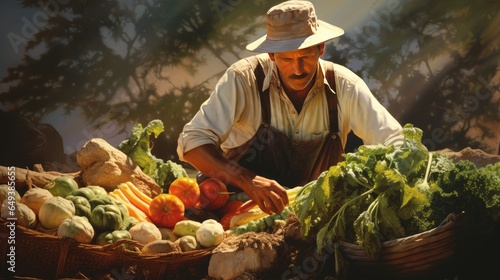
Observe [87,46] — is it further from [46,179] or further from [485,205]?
[485,205]

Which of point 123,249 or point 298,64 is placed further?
point 298,64

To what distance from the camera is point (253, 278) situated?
636cm

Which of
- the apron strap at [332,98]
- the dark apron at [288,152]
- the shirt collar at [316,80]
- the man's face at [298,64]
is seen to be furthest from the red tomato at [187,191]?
the apron strap at [332,98]

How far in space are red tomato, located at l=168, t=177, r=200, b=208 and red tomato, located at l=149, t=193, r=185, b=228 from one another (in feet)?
0.93

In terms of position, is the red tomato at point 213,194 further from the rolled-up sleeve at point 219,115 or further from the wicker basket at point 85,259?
the wicker basket at point 85,259

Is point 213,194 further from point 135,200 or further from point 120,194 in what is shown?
point 120,194

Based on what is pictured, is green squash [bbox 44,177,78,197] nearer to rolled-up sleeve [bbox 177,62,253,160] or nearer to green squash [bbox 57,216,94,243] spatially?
green squash [bbox 57,216,94,243]

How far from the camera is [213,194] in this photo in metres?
7.95

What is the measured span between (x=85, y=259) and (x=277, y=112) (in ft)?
7.56

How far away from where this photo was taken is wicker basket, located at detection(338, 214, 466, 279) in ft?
19.3

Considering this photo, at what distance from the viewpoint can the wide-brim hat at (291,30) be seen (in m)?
7.67

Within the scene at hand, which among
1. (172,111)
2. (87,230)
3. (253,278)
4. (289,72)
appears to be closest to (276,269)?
(253,278)

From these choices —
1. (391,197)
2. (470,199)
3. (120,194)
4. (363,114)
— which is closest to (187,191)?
(120,194)

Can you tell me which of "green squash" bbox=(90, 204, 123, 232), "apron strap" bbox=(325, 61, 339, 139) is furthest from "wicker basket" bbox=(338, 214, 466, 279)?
"apron strap" bbox=(325, 61, 339, 139)
